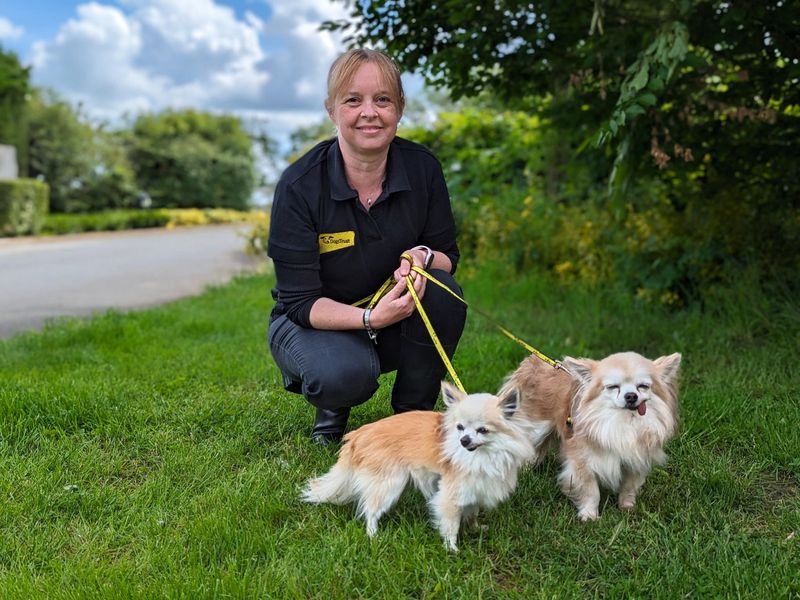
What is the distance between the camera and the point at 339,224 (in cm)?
323

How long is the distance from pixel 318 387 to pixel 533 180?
717cm

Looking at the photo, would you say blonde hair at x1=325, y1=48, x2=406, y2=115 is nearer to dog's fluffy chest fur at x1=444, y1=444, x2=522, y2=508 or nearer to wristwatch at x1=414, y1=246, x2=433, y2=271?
wristwatch at x1=414, y1=246, x2=433, y2=271

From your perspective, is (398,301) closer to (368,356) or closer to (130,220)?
(368,356)

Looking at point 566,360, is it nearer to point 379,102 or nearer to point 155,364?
point 379,102

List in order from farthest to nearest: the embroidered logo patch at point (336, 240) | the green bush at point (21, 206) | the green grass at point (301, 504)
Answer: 1. the green bush at point (21, 206)
2. the embroidered logo patch at point (336, 240)
3. the green grass at point (301, 504)

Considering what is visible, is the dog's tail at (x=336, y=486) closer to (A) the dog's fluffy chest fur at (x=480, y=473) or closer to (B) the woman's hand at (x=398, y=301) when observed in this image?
(A) the dog's fluffy chest fur at (x=480, y=473)

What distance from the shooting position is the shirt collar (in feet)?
10.4

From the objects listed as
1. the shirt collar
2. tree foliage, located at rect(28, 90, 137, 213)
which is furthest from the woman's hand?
tree foliage, located at rect(28, 90, 137, 213)

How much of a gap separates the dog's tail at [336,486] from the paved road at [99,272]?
495 cm

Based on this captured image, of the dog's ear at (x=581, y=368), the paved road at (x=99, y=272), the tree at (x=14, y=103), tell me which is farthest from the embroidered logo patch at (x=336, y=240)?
the tree at (x=14, y=103)

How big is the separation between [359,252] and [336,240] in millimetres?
117

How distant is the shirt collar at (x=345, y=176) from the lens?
3182 millimetres

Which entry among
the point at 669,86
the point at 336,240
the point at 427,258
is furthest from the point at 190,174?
the point at 427,258

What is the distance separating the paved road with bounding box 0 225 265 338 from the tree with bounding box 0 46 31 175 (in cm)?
618
